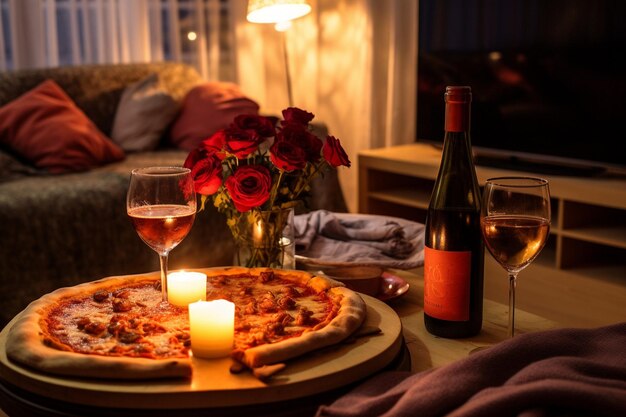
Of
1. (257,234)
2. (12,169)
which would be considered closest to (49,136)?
(12,169)

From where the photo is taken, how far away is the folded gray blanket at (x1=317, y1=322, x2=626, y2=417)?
816mm

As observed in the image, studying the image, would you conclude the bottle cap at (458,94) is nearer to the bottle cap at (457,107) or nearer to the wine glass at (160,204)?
the bottle cap at (457,107)

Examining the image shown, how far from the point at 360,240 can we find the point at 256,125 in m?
0.49

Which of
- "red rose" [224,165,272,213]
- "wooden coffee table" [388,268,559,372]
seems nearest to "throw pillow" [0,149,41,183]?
"red rose" [224,165,272,213]

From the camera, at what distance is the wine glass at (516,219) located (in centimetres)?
108

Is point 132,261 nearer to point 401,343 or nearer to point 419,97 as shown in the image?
point 419,97

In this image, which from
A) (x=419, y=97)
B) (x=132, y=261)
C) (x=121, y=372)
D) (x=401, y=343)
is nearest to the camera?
(x=121, y=372)

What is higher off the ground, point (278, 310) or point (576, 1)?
point (576, 1)

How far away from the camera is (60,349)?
104 cm

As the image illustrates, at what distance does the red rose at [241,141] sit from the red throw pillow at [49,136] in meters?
1.92

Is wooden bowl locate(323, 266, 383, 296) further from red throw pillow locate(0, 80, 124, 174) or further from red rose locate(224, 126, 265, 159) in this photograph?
red throw pillow locate(0, 80, 124, 174)

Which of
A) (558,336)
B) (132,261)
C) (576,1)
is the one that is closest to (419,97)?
(576,1)

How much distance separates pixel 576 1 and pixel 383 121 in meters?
1.36

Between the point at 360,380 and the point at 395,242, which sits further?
the point at 395,242
